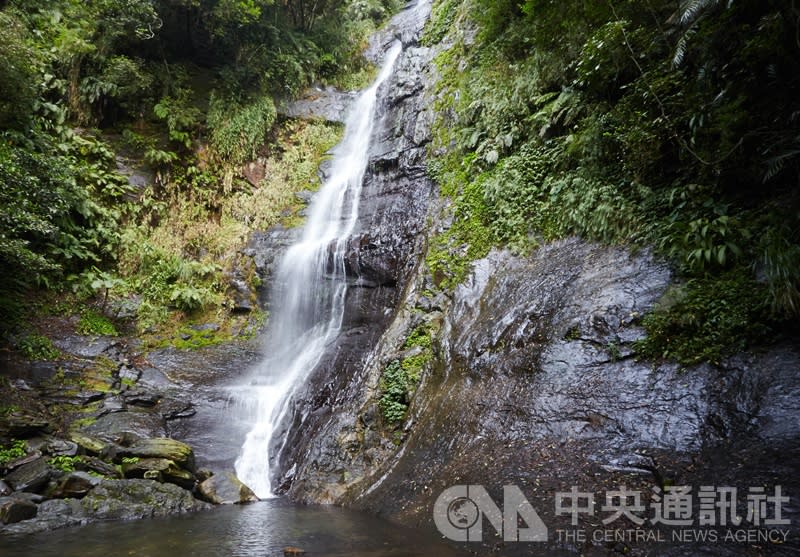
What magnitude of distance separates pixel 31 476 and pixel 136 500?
1.43 metres

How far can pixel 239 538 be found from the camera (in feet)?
16.0

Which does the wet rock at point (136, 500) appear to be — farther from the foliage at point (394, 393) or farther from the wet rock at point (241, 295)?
the wet rock at point (241, 295)

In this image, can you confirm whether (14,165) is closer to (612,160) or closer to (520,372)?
(520,372)

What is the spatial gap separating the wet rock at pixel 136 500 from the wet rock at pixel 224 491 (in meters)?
0.22

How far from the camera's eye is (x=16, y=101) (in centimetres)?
1074

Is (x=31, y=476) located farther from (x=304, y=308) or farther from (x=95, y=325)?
(x=304, y=308)

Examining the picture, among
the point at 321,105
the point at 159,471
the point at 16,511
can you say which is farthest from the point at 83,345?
the point at 321,105

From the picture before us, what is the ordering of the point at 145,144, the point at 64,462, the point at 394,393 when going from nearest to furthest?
the point at 64,462 → the point at 394,393 → the point at 145,144

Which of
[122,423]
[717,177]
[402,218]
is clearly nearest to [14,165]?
[122,423]

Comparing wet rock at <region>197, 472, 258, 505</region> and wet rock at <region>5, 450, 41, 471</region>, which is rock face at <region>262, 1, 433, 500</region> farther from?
wet rock at <region>5, 450, 41, 471</region>

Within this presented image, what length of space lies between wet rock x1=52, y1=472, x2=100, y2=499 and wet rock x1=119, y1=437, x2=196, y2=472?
89 centimetres

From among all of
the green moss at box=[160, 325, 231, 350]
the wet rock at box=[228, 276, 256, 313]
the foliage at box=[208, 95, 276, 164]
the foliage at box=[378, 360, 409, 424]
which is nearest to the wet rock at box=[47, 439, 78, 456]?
the green moss at box=[160, 325, 231, 350]

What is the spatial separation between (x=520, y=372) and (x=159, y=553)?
4.40 meters

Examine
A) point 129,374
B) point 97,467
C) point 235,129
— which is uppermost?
point 235,129
